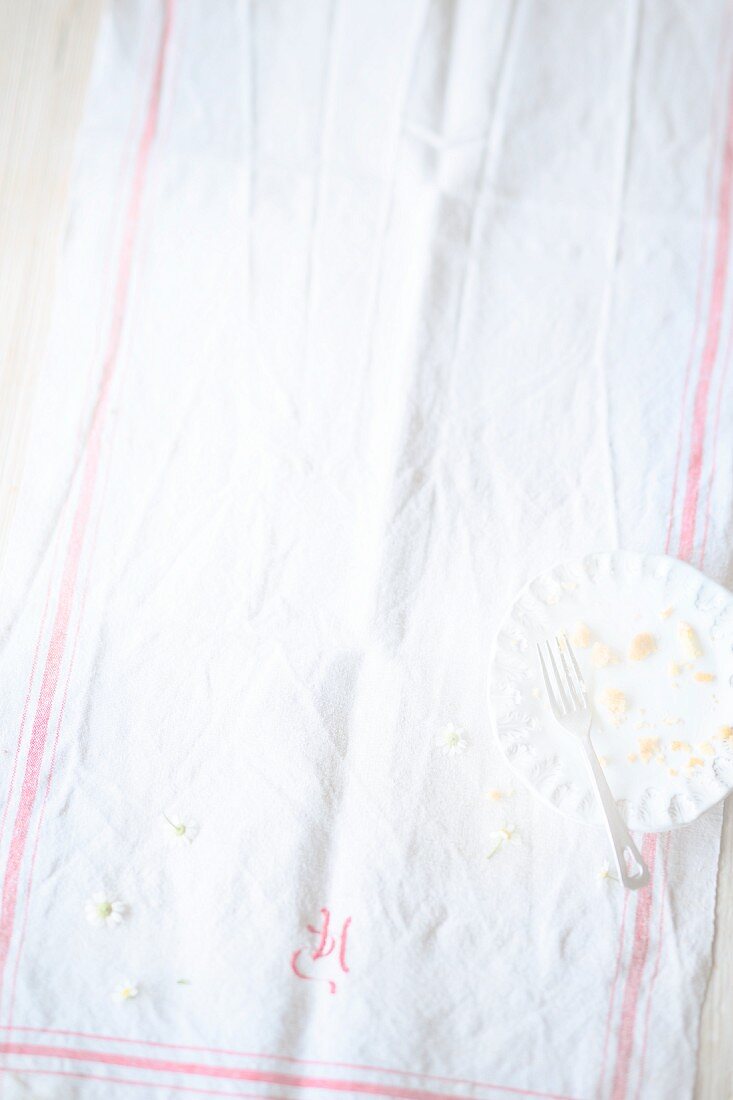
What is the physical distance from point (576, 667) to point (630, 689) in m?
0.04

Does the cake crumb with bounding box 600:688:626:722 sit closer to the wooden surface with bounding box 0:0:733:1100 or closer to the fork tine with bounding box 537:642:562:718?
the fork tine with bounding box 537:642:562:718

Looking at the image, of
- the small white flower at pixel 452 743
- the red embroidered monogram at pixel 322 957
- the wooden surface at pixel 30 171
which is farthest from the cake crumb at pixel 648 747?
the wooden surface at pixel 30 171

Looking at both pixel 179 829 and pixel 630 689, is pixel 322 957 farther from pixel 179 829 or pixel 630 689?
pixel 630 689

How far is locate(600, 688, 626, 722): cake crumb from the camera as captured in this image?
25.4 inches

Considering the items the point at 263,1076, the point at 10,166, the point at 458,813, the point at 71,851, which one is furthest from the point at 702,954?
the point at 10,166

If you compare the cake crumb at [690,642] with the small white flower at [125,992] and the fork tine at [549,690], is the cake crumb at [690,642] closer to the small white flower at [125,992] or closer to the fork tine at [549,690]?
the fork tine at [549,690]

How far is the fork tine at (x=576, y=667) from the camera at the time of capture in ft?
2.10

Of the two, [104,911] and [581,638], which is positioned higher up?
→ [581,638]

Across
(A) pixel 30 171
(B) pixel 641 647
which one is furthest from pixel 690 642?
(A) pixel 30 171

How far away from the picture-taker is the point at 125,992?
2.06 ft

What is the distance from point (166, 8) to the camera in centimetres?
82

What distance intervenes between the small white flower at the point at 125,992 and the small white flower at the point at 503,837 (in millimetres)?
246

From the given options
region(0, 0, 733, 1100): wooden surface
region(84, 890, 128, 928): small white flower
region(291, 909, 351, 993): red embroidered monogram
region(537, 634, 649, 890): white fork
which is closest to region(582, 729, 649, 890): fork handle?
region(537, 634, 649, 890): white fork

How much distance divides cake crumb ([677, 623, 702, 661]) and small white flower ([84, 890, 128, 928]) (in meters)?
0.41
